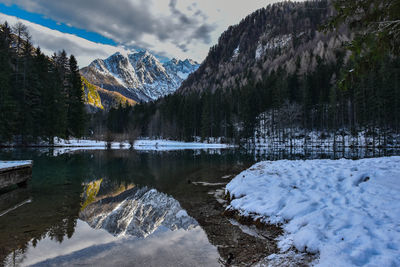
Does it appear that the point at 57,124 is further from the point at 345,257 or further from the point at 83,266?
the point at 345,257

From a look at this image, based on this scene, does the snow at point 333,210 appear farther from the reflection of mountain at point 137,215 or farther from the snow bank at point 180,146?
the snow bank at point 180,146

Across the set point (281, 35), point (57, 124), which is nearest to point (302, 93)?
point (57, 124)

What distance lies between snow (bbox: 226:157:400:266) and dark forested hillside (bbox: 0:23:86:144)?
4146 centimetres

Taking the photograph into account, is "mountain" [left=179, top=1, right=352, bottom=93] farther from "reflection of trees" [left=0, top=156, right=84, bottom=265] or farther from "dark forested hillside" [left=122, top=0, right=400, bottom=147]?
"reflection of trees" [left=0, top=156, right=84, bottom=265]

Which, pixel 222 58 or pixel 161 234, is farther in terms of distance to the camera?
pixel 222 58

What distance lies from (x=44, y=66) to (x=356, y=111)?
73635mm

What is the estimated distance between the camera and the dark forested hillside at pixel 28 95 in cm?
3559

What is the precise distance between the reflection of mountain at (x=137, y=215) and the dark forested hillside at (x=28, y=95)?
120ft

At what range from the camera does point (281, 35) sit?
138500mm

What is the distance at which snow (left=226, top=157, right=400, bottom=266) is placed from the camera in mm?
3252

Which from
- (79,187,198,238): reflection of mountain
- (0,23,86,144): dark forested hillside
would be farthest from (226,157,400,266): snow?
(0,23,86,144): dark forested hillside

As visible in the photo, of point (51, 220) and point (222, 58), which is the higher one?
point (222, 58)

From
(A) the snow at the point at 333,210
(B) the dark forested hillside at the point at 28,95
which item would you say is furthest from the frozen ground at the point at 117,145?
(A) the snow at the point at 333,210

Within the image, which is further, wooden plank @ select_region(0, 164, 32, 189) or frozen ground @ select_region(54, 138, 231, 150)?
frozen ground @ select_region(54, 138, 231, 150)
